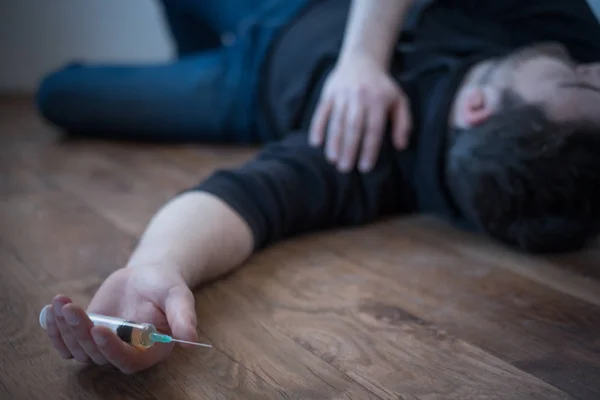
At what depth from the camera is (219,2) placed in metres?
1.54

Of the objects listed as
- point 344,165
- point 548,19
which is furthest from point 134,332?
point 548,19

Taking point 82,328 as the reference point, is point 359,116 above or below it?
above

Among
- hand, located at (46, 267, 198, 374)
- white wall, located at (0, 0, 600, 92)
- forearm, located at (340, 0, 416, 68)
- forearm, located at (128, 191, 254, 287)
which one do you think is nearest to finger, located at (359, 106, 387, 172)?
forearm, located at (340, 0, 416, 68)

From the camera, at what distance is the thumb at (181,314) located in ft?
2.10

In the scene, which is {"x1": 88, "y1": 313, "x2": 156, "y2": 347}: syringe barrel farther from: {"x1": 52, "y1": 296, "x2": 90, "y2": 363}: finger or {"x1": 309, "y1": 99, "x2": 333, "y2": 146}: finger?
{"x1": 309, "y1": 99, "x2": 333, "y2": 146}: finger

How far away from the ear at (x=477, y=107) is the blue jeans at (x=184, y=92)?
0.47 metres

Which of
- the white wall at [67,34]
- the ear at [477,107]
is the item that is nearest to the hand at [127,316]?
the ear at [477,107]

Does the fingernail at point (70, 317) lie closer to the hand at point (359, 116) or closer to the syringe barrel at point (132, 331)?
the syringe barrel at point (132, 331)

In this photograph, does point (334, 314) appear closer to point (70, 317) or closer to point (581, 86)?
point (70, 317)

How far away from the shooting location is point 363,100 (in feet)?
3.21

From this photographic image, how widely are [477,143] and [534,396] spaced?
376 millimetres

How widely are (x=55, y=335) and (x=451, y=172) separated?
21.8 inches

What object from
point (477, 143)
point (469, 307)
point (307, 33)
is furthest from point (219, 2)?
point (469, 307)

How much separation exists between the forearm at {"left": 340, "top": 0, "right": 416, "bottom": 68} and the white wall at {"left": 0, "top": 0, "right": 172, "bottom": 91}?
1116 millimetres
